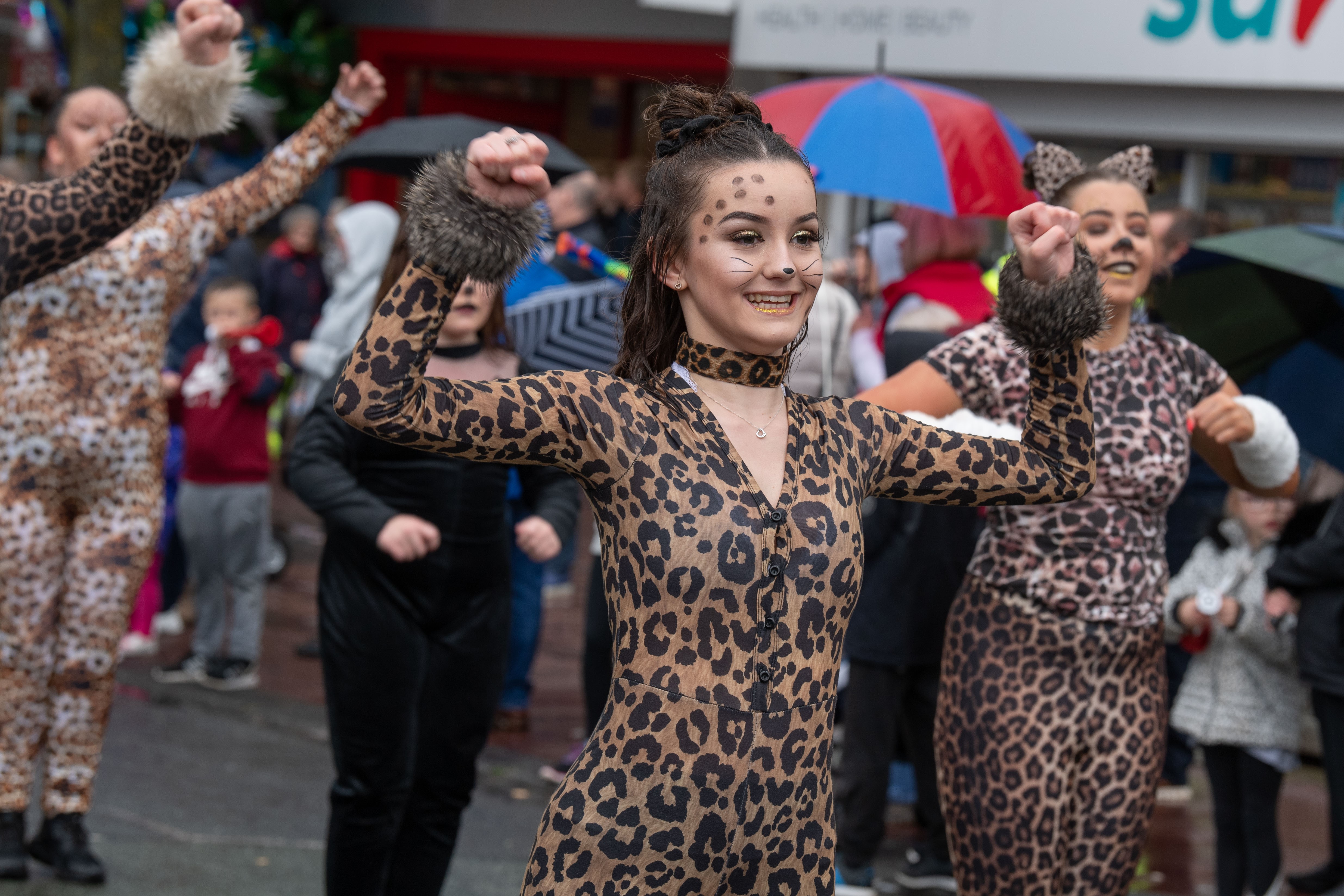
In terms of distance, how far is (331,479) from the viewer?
3875 mm

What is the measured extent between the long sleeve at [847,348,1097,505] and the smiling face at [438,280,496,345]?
149 centimetres

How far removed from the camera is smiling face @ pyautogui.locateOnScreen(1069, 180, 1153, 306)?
11.6 ft

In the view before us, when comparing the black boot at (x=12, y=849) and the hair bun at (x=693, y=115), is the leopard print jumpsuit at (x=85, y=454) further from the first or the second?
the hair bun at (x=693, y=115)

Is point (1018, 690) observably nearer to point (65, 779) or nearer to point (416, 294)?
point (416, 294)

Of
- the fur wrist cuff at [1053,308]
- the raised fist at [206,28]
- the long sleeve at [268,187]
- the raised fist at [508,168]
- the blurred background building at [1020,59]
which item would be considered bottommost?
the fur wrist cuff at [1053,308]

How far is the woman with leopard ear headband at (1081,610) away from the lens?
11.0ft

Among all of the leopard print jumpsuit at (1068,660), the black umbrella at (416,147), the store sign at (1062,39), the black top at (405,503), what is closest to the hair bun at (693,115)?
the leopard print jumpsuit at (1068,660)

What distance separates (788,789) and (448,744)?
172cm

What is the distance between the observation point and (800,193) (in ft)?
8.02

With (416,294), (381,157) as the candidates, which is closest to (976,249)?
(381,157)

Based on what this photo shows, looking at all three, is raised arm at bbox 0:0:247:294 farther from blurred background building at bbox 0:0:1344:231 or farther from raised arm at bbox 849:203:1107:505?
blurred background building at bbox 0:0:1344:231

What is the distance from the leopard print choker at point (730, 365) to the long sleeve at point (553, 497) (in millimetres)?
1524

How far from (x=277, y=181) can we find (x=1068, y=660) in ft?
8.97

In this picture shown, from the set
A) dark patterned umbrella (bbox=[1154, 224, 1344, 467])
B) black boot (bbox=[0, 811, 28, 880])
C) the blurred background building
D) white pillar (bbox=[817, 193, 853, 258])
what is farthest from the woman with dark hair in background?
white pillar (bbox=[817, 193, 853, 258])
